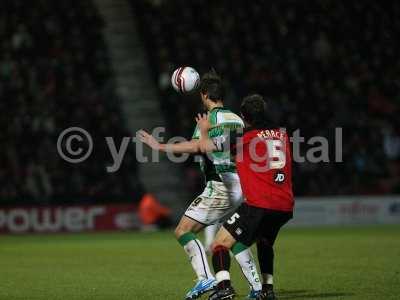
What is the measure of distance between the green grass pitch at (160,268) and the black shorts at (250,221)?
1.16 meters

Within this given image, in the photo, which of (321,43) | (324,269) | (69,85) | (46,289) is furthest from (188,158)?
(46,289)

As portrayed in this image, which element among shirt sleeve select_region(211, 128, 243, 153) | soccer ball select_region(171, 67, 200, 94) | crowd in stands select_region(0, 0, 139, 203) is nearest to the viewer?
shirt sleeve select_region(211, 128, 243, 153)

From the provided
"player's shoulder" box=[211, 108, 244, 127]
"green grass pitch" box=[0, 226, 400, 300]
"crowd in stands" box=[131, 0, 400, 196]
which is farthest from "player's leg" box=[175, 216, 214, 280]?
"crowd in stands" box=[131, 0, 400, 196]

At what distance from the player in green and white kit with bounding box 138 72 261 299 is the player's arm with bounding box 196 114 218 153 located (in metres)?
0.06

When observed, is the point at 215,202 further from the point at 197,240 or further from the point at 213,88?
the point at 213,88

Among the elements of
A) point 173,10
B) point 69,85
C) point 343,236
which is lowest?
point 343,236

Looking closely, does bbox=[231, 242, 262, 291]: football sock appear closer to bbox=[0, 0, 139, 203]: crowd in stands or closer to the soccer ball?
the soccer ball

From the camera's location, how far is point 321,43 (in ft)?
99.2

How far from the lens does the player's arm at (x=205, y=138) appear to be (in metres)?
10.4

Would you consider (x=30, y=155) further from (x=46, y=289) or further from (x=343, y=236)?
(x=46, y=289)

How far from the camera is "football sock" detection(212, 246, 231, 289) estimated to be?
10.4m

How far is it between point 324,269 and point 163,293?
3552 millimetres

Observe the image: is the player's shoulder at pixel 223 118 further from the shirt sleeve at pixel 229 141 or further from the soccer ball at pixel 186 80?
the soccer ball at pixel 186 80


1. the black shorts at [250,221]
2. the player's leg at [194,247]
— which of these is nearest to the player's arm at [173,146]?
A: the black shorts at [250,221]
